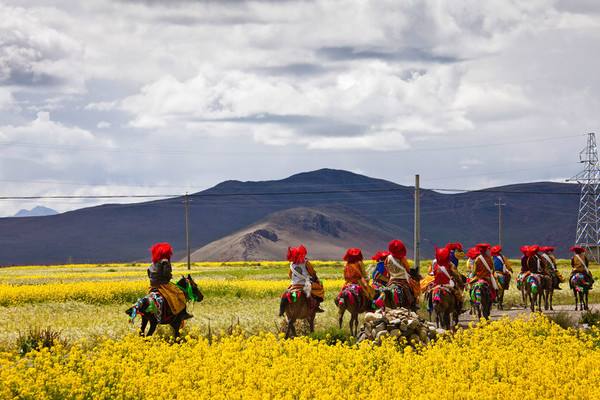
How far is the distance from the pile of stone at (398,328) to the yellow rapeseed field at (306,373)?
139 cm

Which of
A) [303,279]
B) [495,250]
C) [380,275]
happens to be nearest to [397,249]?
[380,275]

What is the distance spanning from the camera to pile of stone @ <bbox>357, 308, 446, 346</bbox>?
18984 mm

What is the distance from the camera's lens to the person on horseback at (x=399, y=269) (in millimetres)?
22891

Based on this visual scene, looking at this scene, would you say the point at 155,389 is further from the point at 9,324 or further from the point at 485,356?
the point at 9,324

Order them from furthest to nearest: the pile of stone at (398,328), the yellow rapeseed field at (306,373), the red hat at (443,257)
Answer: the red hat at (443,257) → the pile of stone at (398,328) → the yellow rapeseed field at (306,373)

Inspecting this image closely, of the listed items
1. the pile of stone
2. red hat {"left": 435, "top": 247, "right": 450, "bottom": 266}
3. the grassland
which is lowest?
the grassland

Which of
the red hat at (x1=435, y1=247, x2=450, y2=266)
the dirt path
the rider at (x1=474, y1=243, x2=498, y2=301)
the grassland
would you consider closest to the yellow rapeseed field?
the grassland

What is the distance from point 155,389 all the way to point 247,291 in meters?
25.7

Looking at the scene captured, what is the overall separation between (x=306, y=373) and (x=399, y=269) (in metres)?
9.07

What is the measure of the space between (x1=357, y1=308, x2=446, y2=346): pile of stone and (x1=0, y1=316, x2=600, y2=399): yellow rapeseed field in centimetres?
139

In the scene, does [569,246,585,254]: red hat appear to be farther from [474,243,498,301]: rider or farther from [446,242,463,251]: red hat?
[446,242,463,251]: red hat

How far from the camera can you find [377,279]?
24.6 meters

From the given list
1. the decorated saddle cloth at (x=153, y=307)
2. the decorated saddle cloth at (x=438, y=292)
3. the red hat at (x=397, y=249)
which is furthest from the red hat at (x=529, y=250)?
the decorated saddle cloth at (x=153, y=307)

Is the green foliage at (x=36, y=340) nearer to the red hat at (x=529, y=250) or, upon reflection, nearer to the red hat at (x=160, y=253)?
the red hat at (x=160, y=253)
